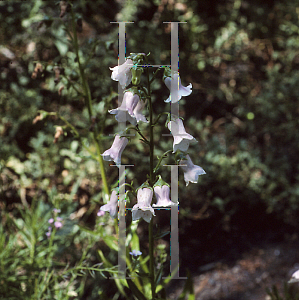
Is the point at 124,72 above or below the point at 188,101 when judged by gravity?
above

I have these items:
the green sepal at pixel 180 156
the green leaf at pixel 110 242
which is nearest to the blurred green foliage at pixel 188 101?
the green leaf at pixel 110 242

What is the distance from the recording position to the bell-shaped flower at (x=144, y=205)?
1.03 meters

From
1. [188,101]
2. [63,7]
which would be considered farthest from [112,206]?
[188,101]

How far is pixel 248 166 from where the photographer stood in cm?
259

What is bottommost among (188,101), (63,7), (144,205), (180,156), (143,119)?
(188,101)

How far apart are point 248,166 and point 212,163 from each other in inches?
12.1

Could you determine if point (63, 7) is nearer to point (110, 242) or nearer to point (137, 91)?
point (137, 91)

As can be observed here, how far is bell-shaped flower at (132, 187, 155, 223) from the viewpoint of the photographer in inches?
40.5

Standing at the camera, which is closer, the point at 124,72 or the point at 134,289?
the point at 124,72

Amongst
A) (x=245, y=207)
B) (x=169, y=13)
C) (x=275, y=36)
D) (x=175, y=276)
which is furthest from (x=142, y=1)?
(x=175, y=276)

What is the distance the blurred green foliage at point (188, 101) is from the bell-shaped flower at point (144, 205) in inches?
45.4

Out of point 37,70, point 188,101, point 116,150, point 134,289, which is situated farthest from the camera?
point 188,101

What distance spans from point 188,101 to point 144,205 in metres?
2.14

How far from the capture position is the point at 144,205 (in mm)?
1034
